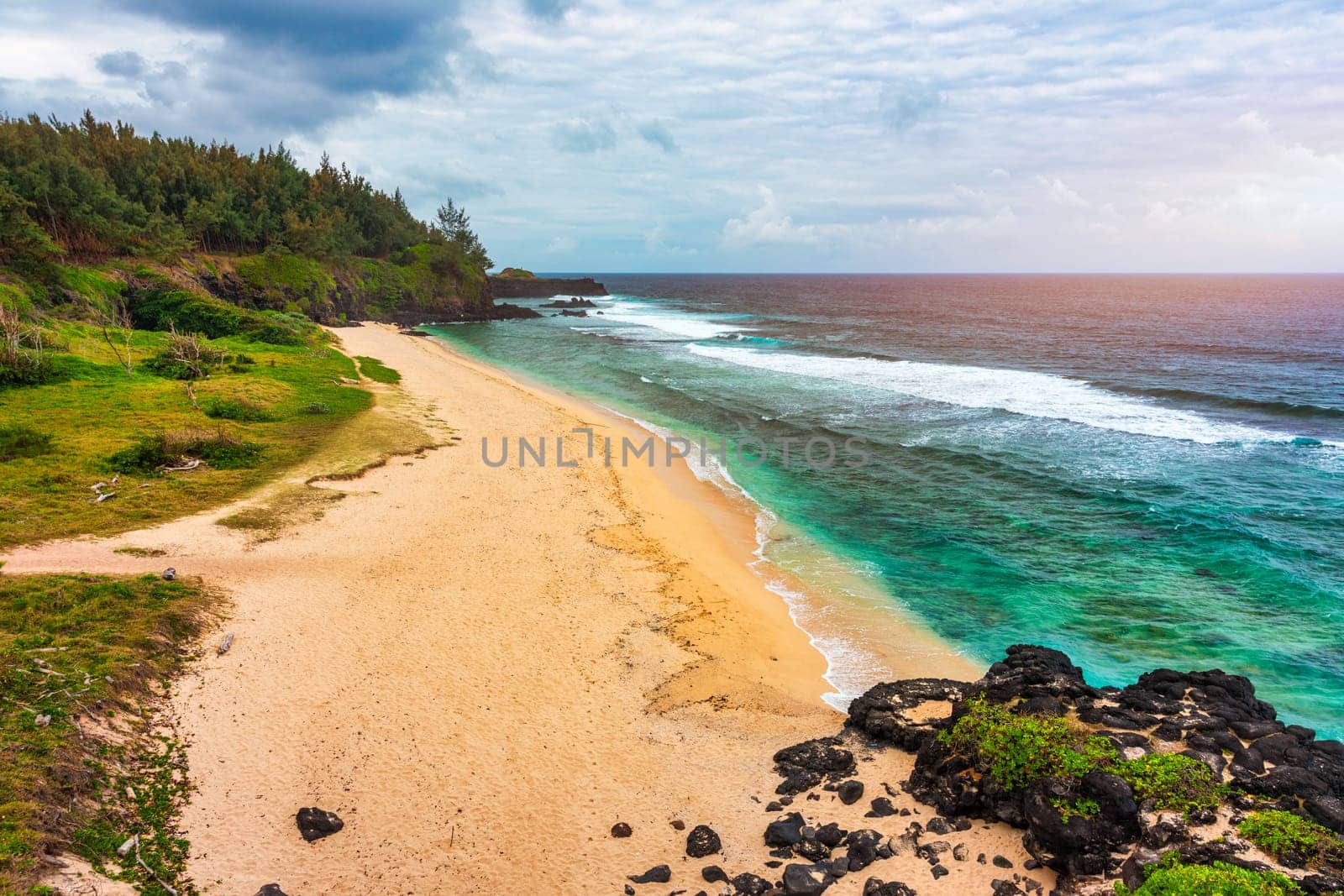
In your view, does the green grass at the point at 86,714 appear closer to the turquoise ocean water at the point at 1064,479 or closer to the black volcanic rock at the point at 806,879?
the black volcanic rock at the point at 806,879

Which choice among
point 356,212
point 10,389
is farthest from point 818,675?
point 356,212

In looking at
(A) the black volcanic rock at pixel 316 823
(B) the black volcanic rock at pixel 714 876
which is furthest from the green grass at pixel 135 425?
(B) the black volcanic rock at pixel 714 876

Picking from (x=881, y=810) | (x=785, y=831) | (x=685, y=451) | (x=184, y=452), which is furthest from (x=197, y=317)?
(x=881, y=810)

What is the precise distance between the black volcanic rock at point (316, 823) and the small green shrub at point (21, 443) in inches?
702

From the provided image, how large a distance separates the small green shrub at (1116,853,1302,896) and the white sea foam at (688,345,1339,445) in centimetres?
3011

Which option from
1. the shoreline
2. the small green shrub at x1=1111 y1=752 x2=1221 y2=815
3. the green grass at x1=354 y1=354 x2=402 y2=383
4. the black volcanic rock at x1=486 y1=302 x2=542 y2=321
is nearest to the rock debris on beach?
the small green shrub at x1=1111 y1=752 x2=1221 y2=815

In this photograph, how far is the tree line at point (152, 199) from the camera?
38.6m

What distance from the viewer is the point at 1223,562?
1938cm

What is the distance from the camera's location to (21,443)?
20.0m

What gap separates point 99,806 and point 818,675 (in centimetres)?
1185

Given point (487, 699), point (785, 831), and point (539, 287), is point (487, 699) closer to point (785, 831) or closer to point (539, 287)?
point (785, 831)

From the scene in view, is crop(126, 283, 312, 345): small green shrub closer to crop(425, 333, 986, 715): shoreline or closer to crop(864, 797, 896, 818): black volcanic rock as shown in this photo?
crop(425, 333, 986, 715): shoreline

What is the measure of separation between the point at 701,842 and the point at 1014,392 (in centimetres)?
4084

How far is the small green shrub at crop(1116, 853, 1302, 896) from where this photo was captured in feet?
22.6
